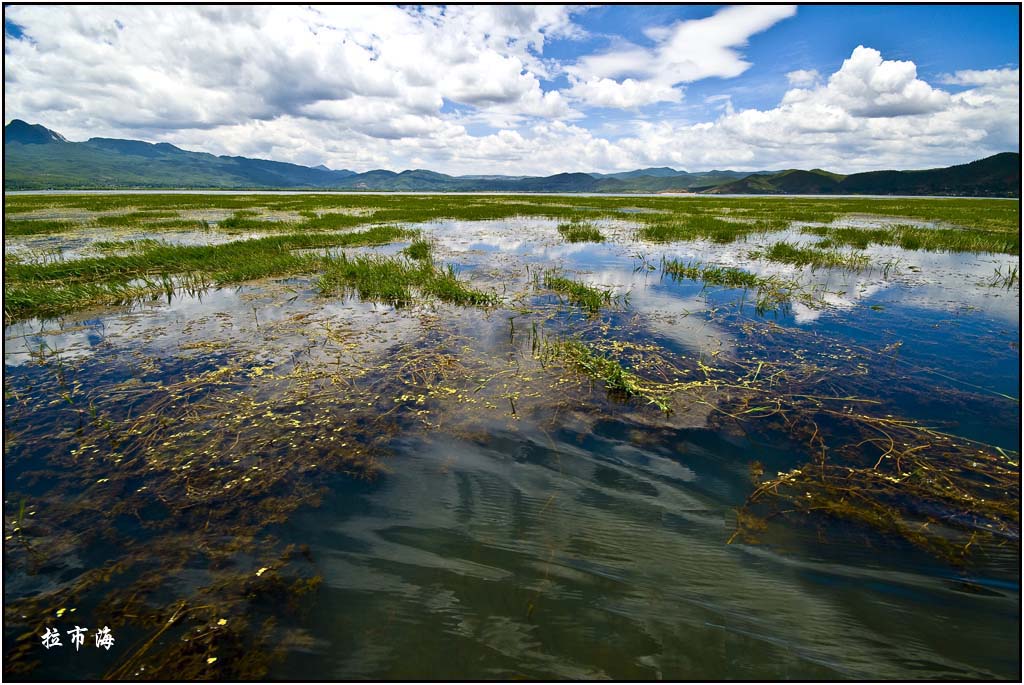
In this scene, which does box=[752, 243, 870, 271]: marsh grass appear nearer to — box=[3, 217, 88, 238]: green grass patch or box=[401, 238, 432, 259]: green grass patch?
box=[401, 238, 432, 259]: green grass patch

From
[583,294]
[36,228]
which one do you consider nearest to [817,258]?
[583,294]

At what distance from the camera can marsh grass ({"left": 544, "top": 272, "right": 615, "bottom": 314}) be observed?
11.7 metres

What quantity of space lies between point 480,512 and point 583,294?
9095 mm

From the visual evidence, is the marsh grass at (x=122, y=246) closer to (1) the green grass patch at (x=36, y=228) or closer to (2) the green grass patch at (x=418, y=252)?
(1) the green grass patch at (x=36, y=228)

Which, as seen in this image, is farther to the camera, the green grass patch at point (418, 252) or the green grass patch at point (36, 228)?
the green grass patch at point (36, 228)

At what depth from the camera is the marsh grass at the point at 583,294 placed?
1169 centimetres

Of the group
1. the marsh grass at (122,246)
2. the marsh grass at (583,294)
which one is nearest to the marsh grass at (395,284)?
the marsh grass at (583,294)

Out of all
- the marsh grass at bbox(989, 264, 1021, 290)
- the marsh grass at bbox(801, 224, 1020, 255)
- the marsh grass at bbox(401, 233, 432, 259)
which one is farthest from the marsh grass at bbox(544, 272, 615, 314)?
the marsh grass at bbox(801, 224, 1020, 255)

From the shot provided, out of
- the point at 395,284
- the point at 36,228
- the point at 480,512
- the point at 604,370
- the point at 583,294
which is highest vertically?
the point at 36,228

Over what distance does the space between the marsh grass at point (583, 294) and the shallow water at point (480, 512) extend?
1971 millimetres

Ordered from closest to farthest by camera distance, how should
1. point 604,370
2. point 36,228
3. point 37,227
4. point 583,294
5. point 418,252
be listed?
1. point 604,370
2. point 583,294
3. point 418,252
4. point 36,228
5. point 37,227

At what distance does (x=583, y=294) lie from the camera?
41.1ft

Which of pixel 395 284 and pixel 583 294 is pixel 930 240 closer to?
pixel 583 294

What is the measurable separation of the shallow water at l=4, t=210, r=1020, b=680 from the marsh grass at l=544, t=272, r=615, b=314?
1971 millimetres
